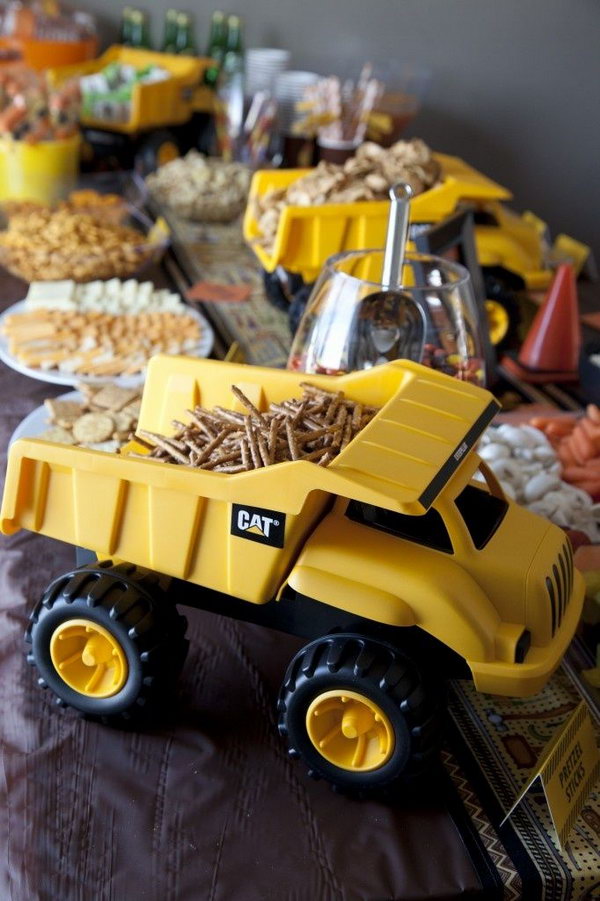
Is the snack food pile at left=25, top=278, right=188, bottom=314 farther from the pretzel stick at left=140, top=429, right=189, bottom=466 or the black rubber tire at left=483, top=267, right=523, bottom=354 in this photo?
the pretzel stick at left=140, top=429, right=189, bottom=466

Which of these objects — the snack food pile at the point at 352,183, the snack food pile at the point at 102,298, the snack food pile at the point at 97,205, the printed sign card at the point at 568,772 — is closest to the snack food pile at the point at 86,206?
the snack food pile at the point at 97,205

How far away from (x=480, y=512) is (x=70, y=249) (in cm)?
109

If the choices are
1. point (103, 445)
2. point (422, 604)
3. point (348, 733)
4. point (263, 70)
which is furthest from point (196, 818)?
point (263, 70)

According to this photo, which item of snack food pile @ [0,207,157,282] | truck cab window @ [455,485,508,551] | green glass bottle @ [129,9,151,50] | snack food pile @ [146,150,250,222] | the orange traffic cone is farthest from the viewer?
green glass bottle @ [129,9,151,50]

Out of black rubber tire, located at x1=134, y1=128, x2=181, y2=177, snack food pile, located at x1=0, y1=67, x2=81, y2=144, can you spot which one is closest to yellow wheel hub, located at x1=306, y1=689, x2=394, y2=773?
snack food pile, located at x1=0, y1=67, x2=81, y2=144

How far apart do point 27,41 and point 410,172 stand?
139cm

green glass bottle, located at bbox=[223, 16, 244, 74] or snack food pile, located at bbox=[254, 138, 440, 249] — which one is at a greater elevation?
snack food pile, located at bbox=[254, 138, 440, 249]

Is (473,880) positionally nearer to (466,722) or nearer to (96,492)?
(466,722)

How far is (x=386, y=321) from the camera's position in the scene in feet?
3.10

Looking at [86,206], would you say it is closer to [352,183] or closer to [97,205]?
[97,205]

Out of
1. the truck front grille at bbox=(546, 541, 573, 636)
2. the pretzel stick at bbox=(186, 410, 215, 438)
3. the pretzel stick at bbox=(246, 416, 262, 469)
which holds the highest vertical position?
→ the pretzel stick at bbox=(246, 416, 262, 469)

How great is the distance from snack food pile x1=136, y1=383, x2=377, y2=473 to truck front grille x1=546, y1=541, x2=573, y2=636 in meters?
0.19

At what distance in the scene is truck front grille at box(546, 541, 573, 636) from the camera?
0.68 metres

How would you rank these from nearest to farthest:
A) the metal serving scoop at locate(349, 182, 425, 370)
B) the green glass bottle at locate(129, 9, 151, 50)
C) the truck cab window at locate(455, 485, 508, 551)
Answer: the truck cab window at locate(455, 485, 508, 551) → the metal serving scoop at locate(349, 182, 425, 370) → the green glass bottle at locate(129, 9, 151, 50)
